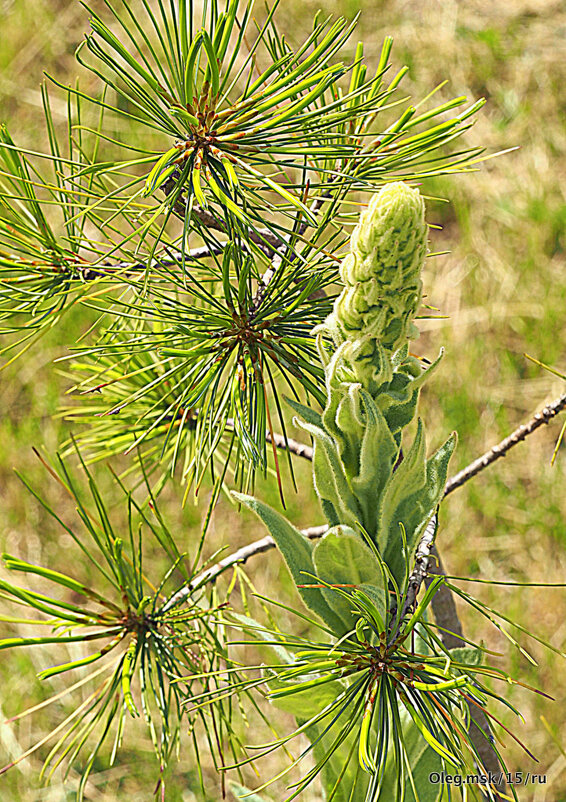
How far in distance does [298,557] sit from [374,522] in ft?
0.17

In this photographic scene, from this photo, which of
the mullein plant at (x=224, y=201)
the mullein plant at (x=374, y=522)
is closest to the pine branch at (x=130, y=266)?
the mullein plant at (x=224, y=201)

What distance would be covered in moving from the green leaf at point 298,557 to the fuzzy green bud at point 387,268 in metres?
0.13

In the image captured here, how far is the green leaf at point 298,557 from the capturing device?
0.49 meters

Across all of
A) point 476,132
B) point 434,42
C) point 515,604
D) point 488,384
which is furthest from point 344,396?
point 434,42

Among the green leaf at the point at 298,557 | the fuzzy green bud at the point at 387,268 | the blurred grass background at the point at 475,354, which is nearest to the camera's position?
the fuzzy green bud at the point at 387,268

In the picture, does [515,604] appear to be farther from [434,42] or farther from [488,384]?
[434,42]

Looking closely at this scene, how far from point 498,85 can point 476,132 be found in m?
0.11

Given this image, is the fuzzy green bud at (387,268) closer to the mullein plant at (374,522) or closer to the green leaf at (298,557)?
the mullein plant at (374,522)

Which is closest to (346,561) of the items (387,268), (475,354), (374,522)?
(374,522)

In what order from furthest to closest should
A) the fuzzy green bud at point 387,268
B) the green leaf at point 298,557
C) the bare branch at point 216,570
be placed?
the bare branch at point 216,570, the green leaf at point 298,557, the fuzzy green bud at point 387,268

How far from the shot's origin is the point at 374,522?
0.47 m

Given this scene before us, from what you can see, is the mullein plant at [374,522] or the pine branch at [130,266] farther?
the pine branch at [130,266]

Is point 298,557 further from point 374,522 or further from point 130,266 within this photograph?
point 130,266

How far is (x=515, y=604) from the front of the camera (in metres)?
1.38
